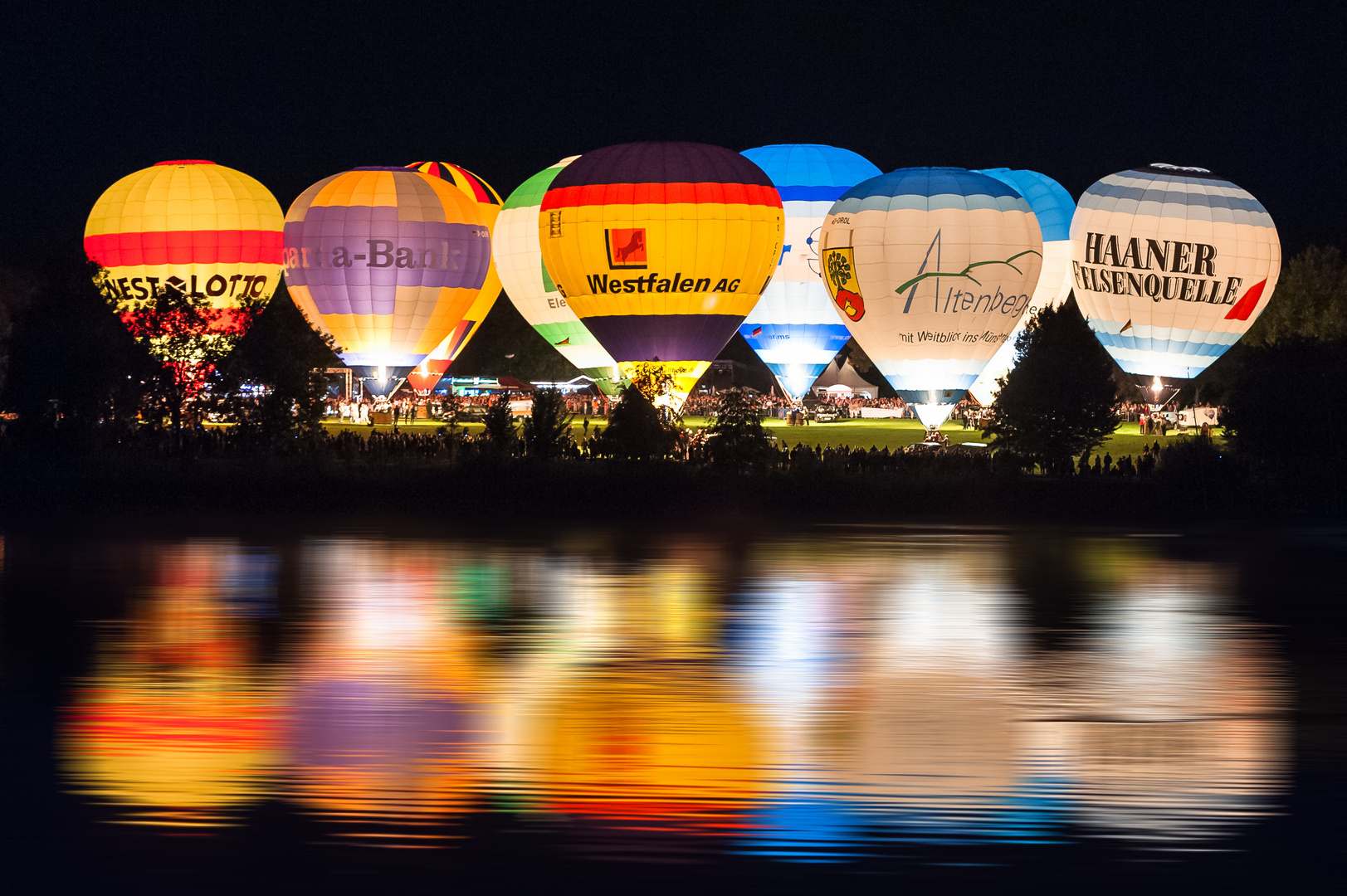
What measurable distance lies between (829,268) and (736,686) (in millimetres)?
36495

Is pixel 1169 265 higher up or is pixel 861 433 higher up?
pixel 1169 265

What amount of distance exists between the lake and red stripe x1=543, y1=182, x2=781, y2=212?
2581cm

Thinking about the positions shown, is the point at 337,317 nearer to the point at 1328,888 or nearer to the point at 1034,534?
the point at 1034,534

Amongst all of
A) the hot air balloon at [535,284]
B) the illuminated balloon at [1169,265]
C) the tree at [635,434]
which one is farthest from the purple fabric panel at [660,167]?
the tree at [635,434]

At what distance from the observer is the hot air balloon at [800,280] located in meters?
57.5

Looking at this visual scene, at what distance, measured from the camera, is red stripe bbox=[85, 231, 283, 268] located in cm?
Result: 5322

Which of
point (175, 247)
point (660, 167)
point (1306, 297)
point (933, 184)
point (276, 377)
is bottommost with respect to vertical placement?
point (276, 377)

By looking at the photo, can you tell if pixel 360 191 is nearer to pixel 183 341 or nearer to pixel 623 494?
pixel 183 341

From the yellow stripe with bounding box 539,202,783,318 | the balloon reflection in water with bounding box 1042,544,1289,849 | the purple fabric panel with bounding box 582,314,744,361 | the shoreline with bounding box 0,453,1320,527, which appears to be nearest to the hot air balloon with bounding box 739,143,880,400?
the yellow stripe with bounding box 539,202,783,318

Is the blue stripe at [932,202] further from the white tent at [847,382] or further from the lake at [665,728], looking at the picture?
the white tent at [847,382]

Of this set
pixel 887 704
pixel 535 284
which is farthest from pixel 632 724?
pixel 535 284

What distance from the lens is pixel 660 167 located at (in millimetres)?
47156

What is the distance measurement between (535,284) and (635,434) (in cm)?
2407

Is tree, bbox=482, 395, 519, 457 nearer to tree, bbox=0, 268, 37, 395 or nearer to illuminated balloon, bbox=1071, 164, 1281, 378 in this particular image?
illuminated balloon, bbox=1071, 164, 1281, 378
